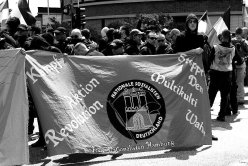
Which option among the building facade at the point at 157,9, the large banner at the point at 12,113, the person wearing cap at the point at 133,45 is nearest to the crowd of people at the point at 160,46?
the person wearing cap at the point at 133,45

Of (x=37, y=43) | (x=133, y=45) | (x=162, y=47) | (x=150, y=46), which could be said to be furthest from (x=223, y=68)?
(x=37, y=43)

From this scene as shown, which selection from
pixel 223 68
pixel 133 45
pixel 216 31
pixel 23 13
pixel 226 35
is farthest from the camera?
pixel 23 13

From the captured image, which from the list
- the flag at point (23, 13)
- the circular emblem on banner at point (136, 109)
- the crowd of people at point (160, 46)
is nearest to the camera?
the circular emblem on banner at point (136, 109)

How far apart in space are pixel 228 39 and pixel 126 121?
3.73 meters

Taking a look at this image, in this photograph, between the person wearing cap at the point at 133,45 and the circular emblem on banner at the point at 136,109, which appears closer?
the circular emblem on banner at the point at 136,109

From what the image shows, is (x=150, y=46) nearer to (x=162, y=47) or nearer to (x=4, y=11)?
(x=162, y=47)

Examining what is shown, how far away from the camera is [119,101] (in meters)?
5.94

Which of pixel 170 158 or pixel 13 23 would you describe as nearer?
pixel 170 158

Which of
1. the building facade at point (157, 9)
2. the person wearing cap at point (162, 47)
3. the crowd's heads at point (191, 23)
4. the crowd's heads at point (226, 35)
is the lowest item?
the person wearing cap at point (162, 47)

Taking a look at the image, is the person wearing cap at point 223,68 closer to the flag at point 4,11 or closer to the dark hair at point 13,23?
the dark hair at point 13,23

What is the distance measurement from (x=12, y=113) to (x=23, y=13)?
228 inches

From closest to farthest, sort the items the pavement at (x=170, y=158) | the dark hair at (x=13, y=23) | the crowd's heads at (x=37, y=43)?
the pavement at (x=170, y=158)
the crowd's heads at (x=37, y=43)
the dark hair at (x=13, y=23)

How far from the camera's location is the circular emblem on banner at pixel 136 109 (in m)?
5.89

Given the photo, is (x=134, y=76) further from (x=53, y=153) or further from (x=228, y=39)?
(x=228, y=39)
